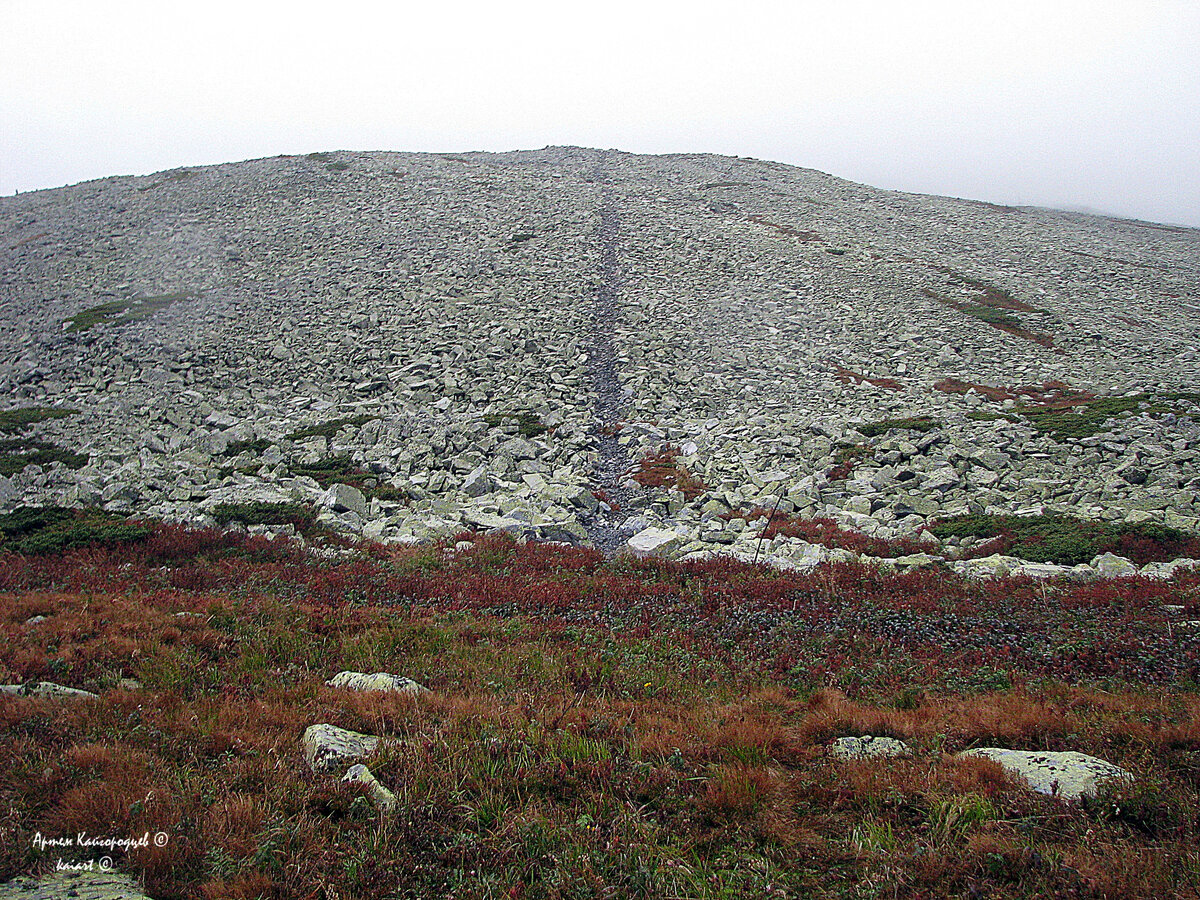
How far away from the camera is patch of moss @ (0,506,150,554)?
12.4 meters

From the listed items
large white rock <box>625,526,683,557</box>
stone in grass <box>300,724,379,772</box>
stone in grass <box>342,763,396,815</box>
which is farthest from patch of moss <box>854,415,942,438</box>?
stone in grass <box>342,763,396,815</box>

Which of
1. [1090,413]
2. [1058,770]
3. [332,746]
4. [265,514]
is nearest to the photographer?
[1058,770]

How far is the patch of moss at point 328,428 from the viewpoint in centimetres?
2086

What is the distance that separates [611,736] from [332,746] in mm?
2360

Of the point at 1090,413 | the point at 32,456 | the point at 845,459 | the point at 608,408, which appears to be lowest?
the point at 32,456

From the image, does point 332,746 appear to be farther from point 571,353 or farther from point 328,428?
point 571,353

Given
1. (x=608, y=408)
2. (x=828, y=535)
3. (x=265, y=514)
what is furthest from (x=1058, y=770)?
(x=608, y=408)

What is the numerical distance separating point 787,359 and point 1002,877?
82.7 ft

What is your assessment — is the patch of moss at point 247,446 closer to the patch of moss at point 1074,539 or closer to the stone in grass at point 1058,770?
the patch of moss at point 1074,539

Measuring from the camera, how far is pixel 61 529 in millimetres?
13195

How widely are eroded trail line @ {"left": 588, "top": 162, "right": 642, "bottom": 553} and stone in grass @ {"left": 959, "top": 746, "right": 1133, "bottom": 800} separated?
32.5 ft

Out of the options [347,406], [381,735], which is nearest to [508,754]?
[381,735]

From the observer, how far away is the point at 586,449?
20.6 m

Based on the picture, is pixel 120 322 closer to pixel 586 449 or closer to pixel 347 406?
pixel 347 406
